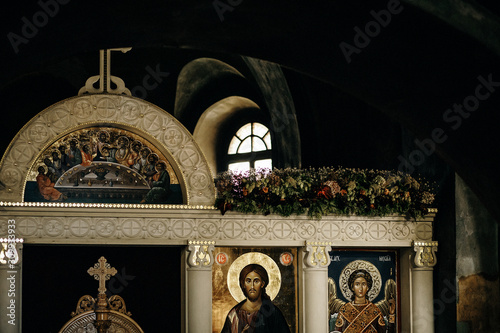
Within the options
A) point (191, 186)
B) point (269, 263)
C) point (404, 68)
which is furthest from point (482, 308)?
point (404, 68)

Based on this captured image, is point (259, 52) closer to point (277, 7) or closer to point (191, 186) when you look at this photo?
point (277, 7)

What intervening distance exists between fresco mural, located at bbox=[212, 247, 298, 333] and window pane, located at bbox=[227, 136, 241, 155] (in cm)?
707

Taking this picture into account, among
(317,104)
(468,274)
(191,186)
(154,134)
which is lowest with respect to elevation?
(468,274)

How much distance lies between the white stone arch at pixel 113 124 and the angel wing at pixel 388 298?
2.57m

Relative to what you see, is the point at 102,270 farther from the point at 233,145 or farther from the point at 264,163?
the point at 233,145

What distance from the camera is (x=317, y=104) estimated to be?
43.2ft

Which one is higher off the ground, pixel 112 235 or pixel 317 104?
pixel 317 104

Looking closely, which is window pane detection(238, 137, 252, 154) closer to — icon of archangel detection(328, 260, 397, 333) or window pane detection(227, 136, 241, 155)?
window pane detection(227, 136, 241, 155)

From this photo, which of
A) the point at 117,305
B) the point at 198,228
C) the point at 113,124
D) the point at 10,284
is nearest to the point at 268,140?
the point at 198,228

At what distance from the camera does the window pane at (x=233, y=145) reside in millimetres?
16594

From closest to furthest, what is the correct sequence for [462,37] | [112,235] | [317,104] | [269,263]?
[462,37] → [112,235] → [269,263] → [317,104]

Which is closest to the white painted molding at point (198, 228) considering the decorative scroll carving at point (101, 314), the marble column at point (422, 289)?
the marble column at point (422, 289)

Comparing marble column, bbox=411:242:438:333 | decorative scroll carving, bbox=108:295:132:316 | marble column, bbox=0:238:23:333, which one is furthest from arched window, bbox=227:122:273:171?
marble column, bbox=0:238:23:333

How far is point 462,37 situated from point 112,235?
18.4ft
